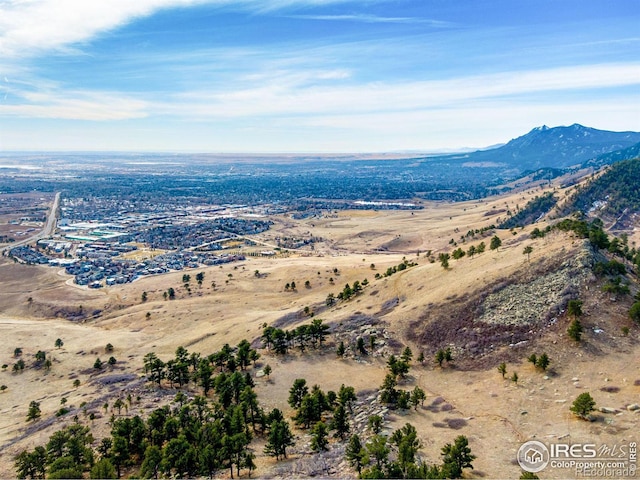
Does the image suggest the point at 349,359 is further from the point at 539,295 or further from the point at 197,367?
the point at 539,295

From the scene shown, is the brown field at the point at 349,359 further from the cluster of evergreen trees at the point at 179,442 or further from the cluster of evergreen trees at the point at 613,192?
the cluster of evergreen trees at the point at 613,192

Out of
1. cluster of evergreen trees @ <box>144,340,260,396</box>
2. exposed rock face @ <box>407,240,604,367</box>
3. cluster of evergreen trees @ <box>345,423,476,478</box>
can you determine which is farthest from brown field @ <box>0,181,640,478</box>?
cluster of evergreen trees @ <box>144,340,260,396</box>

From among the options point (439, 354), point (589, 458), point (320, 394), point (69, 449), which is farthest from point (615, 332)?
point (69, 449)

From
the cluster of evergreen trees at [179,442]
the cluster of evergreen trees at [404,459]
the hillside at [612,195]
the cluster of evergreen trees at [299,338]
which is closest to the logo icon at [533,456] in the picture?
the cluster of evergreen trees at [404,459]

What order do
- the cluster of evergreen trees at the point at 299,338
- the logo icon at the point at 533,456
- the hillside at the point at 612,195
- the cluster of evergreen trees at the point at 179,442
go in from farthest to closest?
the hillside at the point at 612,195 → the cluster of evergreen trees at the point at 299,338 → the cluster of evergreen trees at the point at 179,442 → the logo icon at the point at 533,456

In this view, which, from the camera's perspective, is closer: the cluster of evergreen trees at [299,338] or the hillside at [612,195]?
the cluster of evergreen trees at [299,338]
